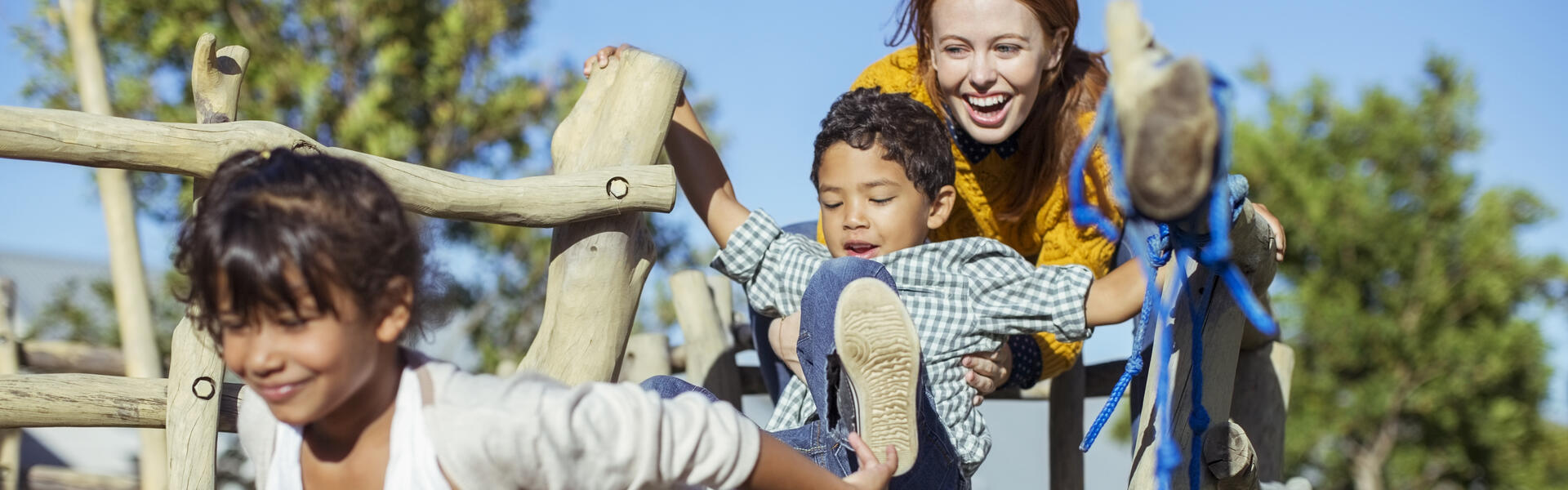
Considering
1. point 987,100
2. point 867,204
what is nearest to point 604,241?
point 867,204

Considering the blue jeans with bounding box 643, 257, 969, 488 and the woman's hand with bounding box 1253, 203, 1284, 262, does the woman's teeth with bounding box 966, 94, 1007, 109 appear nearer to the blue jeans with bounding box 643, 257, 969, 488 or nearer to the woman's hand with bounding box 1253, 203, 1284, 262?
the woman's hand with bounding box 1253, 203, 1284, 262

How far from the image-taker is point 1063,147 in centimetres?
281

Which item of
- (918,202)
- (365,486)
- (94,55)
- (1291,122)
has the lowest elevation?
(365,486)

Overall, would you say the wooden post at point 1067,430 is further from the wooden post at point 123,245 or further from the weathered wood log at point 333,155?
the wooden post at point 123,245

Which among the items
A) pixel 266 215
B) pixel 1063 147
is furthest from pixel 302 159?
pixel 1063 147

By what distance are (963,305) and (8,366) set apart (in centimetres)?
406

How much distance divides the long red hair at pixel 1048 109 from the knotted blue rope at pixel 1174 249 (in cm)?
78

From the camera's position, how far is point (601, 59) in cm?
254

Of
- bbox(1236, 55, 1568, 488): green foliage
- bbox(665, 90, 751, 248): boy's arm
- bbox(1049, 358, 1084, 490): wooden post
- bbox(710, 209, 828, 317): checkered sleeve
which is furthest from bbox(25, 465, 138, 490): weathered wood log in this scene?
bbox(1236, 55, 1568, 488): green foliage

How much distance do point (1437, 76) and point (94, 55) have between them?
834 cm

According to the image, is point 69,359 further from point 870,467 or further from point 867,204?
point 870,467

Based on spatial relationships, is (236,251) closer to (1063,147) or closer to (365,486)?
(365,486)

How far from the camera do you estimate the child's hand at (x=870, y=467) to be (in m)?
1.75

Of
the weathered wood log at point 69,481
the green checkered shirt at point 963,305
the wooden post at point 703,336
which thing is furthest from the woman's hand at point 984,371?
the weathered wood log at point 69,481
